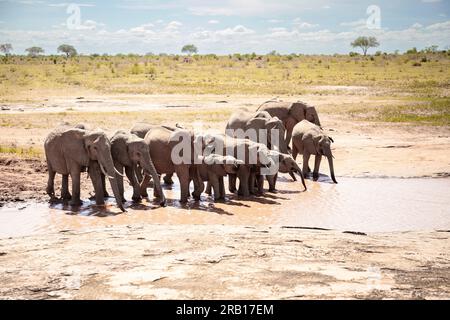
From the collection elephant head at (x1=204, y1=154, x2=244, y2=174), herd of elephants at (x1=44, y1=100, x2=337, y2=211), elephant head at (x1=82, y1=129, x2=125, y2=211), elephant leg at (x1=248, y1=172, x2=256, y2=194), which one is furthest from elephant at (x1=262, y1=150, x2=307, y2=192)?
elephant head at (x1=82, y1=129, x2=125, y2=211)

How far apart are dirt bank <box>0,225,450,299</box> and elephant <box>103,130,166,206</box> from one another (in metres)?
3.17

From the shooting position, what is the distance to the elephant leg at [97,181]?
36.4 feet

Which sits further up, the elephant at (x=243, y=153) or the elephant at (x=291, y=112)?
the elephant at (x=291, y=112)

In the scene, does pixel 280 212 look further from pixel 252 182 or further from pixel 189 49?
pixel 189 49

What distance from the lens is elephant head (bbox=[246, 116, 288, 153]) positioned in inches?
551

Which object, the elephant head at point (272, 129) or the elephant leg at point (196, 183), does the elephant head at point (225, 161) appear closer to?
the elephant leg at point (196, 183)

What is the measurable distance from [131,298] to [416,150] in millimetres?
14005

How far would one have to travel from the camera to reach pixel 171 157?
38.7 ft

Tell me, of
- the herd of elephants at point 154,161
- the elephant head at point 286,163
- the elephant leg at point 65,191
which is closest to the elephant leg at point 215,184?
the herd of elephants at point 154,161

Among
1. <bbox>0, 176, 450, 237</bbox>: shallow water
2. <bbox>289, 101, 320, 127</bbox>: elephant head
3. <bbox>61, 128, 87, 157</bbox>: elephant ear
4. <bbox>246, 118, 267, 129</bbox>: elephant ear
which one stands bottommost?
<bbox>0, 176, 450, 237</bbox>: shallow water

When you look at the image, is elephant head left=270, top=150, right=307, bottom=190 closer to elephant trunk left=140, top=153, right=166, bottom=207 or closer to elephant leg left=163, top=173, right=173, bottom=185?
elephant leg left=163, top=173, right=173, bottom=185

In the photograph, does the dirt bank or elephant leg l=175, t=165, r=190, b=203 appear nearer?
the dirt bank
